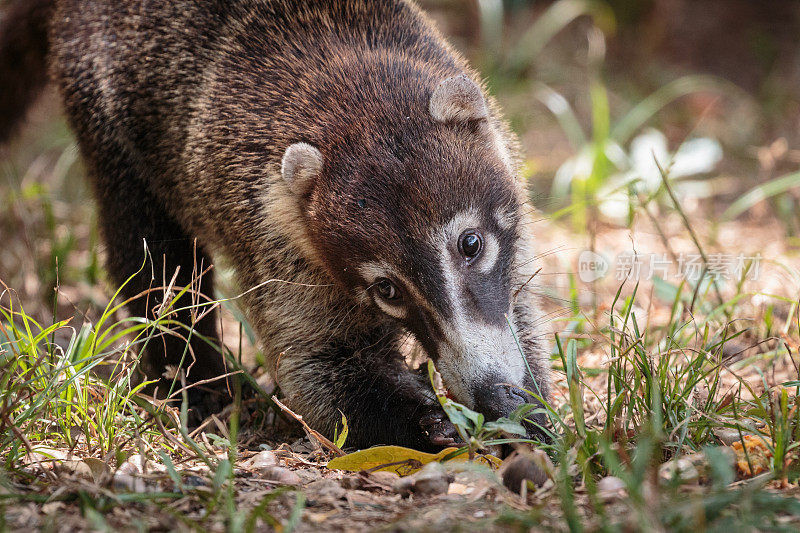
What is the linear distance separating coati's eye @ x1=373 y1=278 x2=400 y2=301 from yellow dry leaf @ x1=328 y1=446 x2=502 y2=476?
A: 27.5 inches

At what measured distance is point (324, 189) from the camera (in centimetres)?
374

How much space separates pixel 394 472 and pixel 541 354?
44.9 inches

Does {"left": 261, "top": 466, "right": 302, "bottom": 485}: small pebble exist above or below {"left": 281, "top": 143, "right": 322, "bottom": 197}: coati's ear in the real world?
below

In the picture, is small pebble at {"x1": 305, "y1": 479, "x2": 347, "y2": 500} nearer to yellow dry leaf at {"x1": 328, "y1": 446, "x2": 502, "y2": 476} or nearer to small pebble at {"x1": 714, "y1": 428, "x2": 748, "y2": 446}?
yellow dry leaf at {"x1": 328, "y1": 446, "x2": 502, "y2": 476}

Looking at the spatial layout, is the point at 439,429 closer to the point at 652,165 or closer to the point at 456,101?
the point at 456,101

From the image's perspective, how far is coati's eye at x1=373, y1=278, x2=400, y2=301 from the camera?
11.8 ft

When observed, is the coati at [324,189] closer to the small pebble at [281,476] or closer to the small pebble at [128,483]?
the small pebble at [281,476]

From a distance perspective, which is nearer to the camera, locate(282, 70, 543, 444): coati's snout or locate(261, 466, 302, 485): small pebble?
locate(261, 466, 302, 485): small pebble

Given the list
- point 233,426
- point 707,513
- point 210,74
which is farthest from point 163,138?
point 707,513

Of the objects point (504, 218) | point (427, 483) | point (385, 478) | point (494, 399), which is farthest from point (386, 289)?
point (427, 483)

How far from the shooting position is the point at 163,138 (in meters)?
4.70

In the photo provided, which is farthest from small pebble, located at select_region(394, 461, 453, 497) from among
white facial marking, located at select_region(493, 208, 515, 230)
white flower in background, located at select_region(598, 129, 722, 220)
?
white flower in background, located at select_region(598, 129, 722, 220)

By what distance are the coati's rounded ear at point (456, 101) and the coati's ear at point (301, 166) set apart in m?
0.61

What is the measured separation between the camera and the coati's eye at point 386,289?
3596mm
